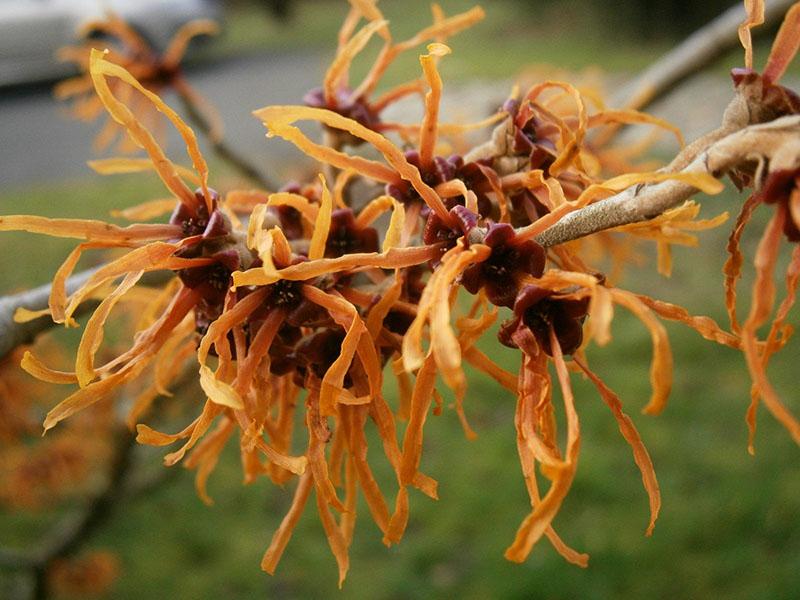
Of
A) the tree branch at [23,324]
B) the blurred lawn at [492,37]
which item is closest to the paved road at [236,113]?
the blurred lawn at [492,37]

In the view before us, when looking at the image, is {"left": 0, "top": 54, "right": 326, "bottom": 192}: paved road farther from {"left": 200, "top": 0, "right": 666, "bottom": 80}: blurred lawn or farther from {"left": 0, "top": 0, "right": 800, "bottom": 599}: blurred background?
{"left": 0, "top": 0, "right": 800, "bottom": 599}: blurred background

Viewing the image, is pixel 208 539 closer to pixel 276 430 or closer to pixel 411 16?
pixel 276 430

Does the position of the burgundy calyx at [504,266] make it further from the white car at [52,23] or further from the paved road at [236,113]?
the white car at [52,23]

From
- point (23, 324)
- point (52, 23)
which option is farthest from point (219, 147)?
point (52, 23)

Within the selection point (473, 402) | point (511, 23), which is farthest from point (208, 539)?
point (511, 23)

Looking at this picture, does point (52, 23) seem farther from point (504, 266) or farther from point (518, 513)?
point (504, 266)

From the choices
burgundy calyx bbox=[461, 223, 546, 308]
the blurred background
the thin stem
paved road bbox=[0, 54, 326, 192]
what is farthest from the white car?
burgundy calyx bbox=[461, 223, 546, 308]
